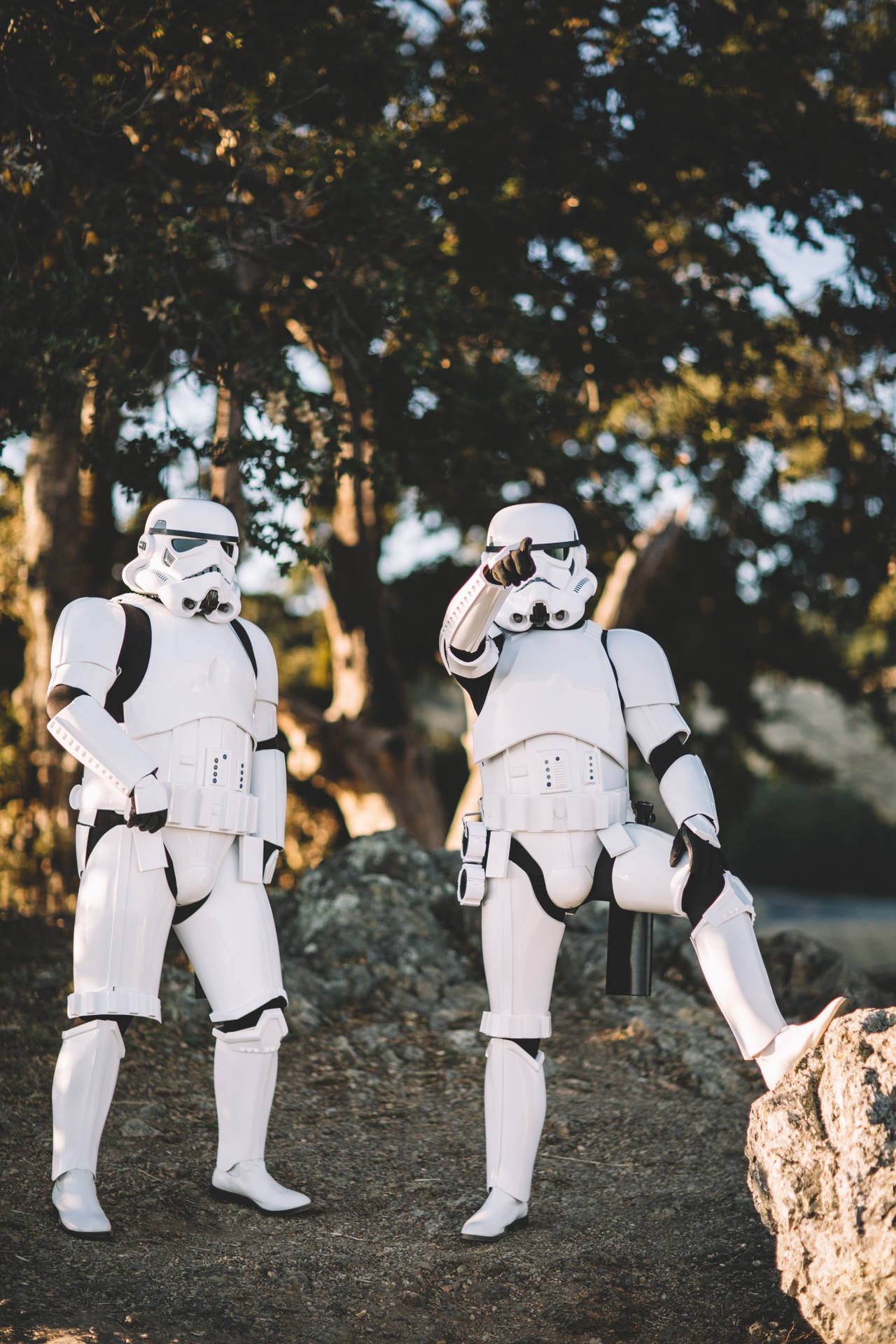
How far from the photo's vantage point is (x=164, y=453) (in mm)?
6016

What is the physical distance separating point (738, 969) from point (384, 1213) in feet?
5.51

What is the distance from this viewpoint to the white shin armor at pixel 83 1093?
12.5 ft

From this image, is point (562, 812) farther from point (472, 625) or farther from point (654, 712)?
point (472, 625)

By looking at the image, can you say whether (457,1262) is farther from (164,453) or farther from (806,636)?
(806,636)

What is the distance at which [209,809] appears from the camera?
4008 mm

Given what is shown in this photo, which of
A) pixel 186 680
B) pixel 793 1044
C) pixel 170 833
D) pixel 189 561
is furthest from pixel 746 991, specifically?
pixel 189 561

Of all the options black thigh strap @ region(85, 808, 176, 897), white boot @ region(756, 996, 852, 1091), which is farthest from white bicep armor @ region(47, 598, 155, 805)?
white boot @ region(756, 996, 852, 1091)

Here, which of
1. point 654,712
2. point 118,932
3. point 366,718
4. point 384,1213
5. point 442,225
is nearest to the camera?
point 118,932

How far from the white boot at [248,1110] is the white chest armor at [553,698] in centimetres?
122

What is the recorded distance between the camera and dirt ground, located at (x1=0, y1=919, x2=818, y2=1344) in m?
3.40

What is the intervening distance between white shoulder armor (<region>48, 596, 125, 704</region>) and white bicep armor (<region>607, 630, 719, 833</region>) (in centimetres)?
171

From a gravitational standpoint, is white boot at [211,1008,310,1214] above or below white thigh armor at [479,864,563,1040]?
below

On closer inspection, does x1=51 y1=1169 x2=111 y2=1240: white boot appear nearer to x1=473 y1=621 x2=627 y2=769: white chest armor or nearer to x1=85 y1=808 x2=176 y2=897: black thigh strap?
x1=85 y1=808 x2=176 y2=897: black thigh strap

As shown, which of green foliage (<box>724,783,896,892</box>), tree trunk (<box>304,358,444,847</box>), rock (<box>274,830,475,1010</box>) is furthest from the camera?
green foliage (<box>724,783,896,892</box>)
